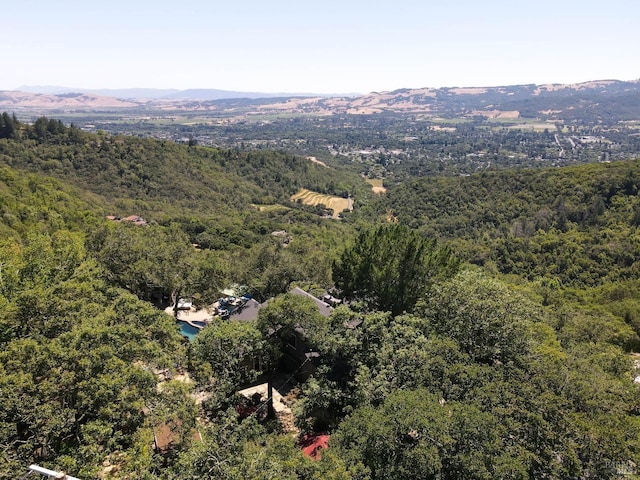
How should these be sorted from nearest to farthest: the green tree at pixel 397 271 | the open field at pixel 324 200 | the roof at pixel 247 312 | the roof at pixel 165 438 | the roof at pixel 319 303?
the roof at pixel 165 438
the roof at pixel 319 303
the green tree at pixel 397 271
the roof at pixel 247 312
the open field at pixel 324 200

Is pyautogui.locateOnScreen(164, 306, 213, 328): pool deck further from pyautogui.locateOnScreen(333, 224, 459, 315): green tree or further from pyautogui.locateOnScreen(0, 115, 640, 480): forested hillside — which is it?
pyautogui.locateOnScreen(333, 224, 459, 315): green tree

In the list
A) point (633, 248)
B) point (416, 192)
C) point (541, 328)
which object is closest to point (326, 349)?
point (541, 328)

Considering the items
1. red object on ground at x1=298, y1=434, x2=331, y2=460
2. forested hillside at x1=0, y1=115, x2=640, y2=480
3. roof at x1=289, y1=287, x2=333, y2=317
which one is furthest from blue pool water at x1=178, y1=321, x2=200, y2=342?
red object on ground at x1=298, y1=434, x2=331, y2=460

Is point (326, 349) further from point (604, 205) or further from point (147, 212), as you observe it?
point (147, 212)

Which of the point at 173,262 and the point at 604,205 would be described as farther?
the point at 604,205

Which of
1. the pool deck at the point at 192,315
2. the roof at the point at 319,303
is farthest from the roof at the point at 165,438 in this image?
the pool deck at the point at 192,315

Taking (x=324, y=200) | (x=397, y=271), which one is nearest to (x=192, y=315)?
(x=397, y=271)

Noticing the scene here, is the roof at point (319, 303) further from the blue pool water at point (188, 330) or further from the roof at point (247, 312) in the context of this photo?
the blue pool water at point (188, 330)

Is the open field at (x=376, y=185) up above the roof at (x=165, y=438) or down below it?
below
